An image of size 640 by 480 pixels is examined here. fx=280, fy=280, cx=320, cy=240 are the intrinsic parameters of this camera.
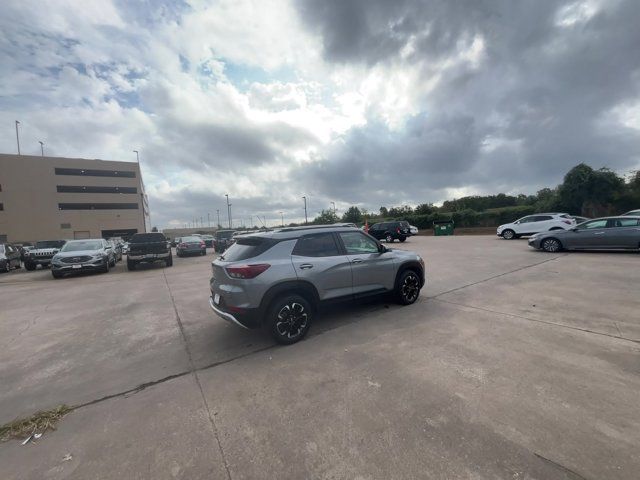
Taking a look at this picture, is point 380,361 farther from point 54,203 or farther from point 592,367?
point 54,203

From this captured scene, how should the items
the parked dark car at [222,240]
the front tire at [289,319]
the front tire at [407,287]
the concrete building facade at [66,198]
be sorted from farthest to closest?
the concrete building facade at [66,198]
the parked dark car at [222,240]
the front tire at [407,287]
the front tire at [289,319]

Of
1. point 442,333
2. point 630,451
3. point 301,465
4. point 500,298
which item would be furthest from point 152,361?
point 500,298

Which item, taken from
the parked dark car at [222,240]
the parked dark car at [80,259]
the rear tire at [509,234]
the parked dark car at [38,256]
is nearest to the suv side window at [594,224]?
the rear tire at [509,234]

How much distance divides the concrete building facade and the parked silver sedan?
6218cm

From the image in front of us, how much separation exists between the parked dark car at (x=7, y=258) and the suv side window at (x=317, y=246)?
62.4 feet

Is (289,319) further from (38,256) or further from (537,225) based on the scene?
(537,225)

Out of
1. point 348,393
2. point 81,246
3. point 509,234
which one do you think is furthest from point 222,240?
point 348,393

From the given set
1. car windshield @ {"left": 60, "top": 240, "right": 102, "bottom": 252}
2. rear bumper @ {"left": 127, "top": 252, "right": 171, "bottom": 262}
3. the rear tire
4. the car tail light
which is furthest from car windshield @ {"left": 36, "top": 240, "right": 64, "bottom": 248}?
the rear tire

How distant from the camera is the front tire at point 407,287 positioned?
17.3 ft

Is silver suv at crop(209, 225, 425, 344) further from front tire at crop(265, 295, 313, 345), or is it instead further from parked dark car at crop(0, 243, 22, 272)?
parked dark car at crop(0, 243, 22, 272)

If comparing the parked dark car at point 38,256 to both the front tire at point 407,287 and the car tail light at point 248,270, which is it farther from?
the front tire at point 407,287

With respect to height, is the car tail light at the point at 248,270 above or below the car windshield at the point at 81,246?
below

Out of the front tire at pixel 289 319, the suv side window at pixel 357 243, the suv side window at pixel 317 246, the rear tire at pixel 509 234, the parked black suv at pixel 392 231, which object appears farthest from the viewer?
the parked black suv at pixel 392 231

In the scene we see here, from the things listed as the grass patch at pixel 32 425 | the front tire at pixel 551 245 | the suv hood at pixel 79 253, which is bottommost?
the grass patch at pixel 32 425
